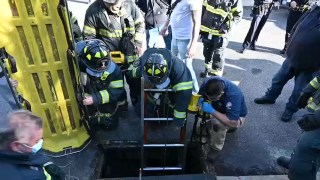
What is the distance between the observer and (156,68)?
2701 mm

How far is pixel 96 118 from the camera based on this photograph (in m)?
3.68

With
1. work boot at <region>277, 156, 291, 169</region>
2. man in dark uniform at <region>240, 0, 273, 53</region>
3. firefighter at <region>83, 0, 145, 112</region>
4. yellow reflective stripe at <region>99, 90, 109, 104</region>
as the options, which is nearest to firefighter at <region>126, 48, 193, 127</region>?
yellow reflective stripe at <region>99, 90, 109, 104</region>

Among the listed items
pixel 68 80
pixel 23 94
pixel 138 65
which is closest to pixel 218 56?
pixel 138 65

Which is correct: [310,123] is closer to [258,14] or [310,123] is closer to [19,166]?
[19,166]

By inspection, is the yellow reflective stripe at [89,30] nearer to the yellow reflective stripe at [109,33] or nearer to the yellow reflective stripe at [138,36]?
the yellow reflective stripe at [109,33]

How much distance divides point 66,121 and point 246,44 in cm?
437

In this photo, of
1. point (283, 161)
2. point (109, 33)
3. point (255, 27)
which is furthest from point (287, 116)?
point (109, 33)

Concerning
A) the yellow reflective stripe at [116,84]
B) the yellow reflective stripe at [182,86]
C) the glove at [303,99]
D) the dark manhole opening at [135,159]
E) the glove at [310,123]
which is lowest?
the dark manhole opening at [135,159]

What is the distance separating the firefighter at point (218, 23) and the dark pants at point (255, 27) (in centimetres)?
133

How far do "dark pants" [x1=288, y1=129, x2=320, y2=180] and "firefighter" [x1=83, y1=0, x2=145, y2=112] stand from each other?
222 cm

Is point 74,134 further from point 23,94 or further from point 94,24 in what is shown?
point 94,24

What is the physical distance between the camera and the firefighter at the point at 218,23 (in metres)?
4.22

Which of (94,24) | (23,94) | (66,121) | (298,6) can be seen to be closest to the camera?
(23,94)

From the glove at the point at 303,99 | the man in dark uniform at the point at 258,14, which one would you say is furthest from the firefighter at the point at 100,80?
the man in dark uniform at the point at 258,14
